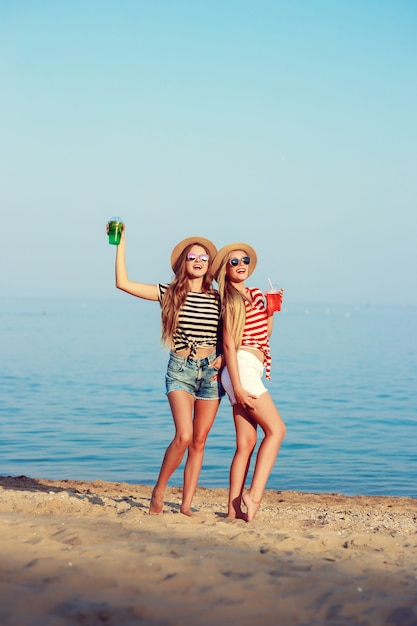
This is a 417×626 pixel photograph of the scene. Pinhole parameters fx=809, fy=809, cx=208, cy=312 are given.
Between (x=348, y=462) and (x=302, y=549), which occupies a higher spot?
(x=302, y=549)

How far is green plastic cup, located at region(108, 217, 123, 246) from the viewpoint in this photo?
5.86 m

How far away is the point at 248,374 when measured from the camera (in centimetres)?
571

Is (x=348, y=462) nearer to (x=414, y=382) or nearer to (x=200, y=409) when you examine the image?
(x=200, y=409)

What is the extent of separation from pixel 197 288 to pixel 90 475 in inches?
215

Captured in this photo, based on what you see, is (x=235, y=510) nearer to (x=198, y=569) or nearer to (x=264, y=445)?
(x=264, y=445)

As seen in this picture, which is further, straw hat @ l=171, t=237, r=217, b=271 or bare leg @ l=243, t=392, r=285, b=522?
straw hat @ l=171, t=237, r=217, b=271

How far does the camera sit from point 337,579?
13.7ft

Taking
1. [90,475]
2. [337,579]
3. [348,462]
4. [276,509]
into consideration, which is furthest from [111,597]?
[348,462]

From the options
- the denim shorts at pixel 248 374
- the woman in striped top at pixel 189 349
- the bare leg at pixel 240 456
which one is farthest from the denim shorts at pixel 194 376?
the bare leg at pixel 240 456

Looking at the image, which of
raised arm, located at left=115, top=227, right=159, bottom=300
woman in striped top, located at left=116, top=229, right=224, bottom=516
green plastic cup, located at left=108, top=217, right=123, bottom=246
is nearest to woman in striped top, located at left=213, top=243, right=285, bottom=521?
woman in striped top, located at left=116, top=229, right=224, bottom=516

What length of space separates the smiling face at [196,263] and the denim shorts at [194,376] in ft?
1.94

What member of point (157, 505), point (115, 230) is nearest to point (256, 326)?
point (115, 230)

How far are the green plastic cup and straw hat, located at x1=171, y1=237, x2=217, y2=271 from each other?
0.43 meters

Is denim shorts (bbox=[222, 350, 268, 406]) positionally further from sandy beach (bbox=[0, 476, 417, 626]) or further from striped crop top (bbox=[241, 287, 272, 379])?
sandy beach (bbox=[0, 476, 417, 626])
